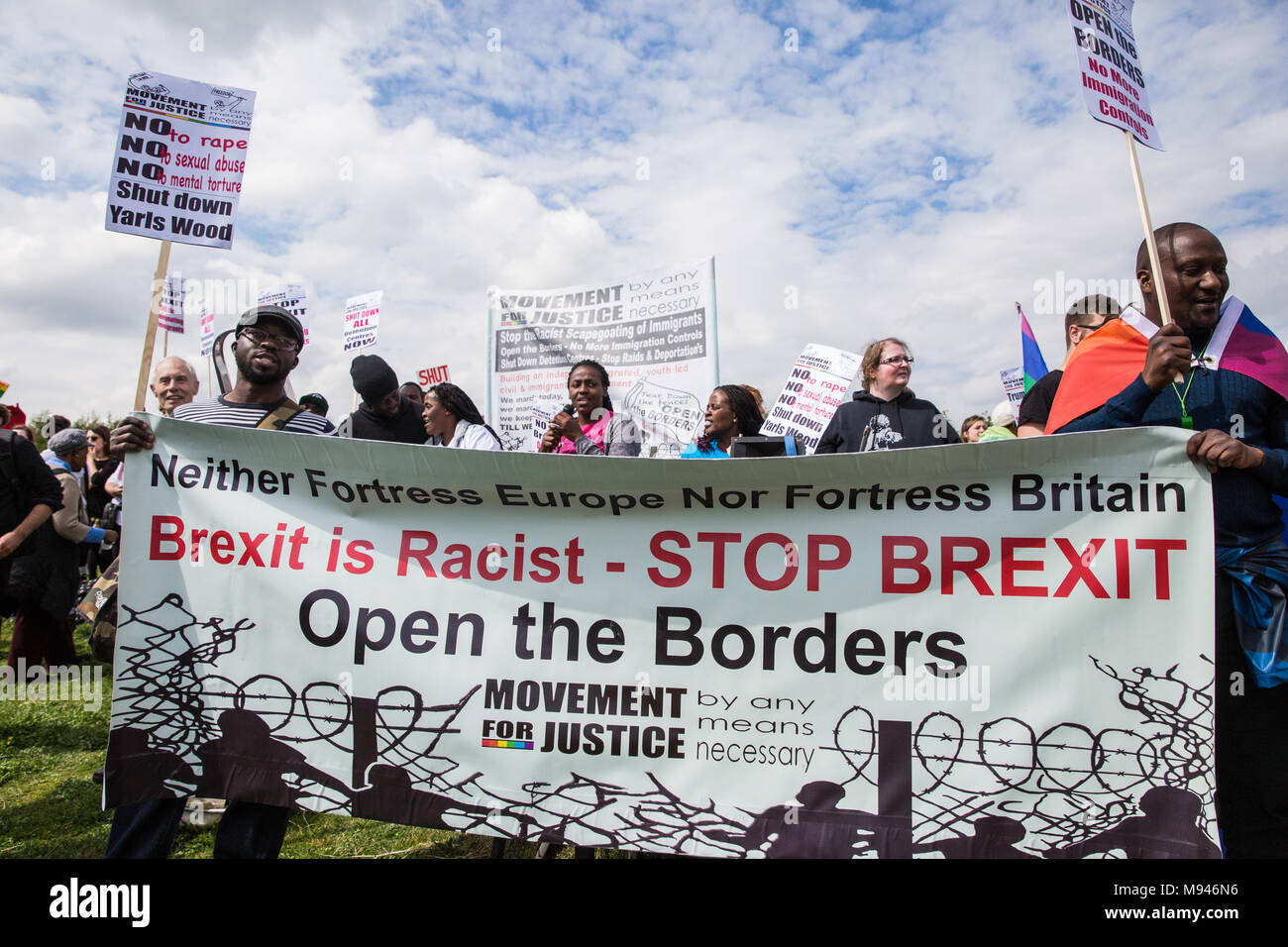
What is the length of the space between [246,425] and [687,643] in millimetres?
1859

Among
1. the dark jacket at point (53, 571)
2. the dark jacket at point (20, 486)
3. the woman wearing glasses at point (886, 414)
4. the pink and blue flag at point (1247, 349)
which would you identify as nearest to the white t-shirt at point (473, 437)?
the woman wearing glasses at point (886, 414)

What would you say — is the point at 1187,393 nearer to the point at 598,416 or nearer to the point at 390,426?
the point at 598,416

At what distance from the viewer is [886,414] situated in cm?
463

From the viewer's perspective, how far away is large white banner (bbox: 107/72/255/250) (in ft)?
11.2

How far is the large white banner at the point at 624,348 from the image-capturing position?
5.95m

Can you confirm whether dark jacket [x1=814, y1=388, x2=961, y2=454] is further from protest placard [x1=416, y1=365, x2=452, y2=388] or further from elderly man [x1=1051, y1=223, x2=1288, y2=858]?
protest placard [x1=416, y1=365, x2=452, y2=388]

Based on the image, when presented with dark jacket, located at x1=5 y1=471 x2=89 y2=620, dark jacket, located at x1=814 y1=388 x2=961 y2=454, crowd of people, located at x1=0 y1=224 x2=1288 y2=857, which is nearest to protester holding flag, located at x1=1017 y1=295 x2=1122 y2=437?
crowd of people, located at x1=0 y1=224 x2=1288 y2=857

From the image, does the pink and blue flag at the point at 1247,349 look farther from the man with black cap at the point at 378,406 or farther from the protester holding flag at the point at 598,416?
the man with black cap at the point at 378,406

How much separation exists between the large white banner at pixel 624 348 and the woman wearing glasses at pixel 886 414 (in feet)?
4.24

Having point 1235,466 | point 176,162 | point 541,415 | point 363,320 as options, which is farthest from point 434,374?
point 1235,466

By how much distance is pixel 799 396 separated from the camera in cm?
670

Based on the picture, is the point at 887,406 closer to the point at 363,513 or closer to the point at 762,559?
the point at 762,559
